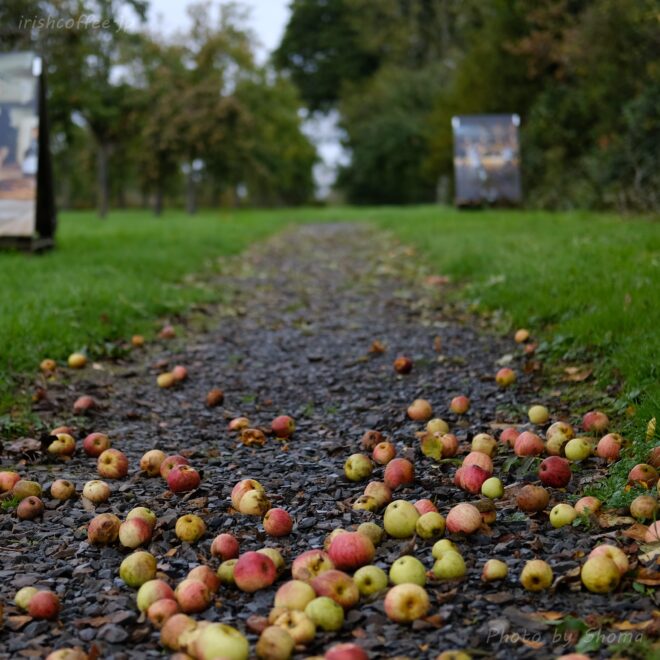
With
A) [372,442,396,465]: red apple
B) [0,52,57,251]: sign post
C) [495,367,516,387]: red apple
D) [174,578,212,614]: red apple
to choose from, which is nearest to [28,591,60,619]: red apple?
[174,578,212,614]: red apple

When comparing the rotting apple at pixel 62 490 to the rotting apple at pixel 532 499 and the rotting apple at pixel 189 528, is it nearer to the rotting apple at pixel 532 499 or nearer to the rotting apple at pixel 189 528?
the rotting apple at pixel 189 528

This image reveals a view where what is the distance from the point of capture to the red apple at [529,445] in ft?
13.3

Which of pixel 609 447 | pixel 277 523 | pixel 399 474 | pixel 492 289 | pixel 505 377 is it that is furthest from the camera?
pixel 492 289

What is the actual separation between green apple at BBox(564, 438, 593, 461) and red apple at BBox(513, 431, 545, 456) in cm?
14

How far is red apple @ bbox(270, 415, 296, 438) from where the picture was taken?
4703 millimetres

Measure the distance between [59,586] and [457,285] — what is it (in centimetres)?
754

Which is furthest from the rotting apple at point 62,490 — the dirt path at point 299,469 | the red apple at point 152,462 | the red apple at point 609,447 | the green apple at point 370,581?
the red apple at point 609,447

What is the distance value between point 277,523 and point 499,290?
5.34 meters

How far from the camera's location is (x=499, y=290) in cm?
812

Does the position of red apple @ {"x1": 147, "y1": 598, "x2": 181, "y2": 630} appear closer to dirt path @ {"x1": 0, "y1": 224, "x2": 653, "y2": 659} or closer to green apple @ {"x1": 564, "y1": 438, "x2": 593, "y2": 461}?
dirt path @ {"x1": 0, "y1": 224, "x2": 653, "y2": 659}

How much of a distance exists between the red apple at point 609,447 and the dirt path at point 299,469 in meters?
0.47

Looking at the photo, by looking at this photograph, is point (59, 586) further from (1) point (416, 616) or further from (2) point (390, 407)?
(2) point (390, 407)

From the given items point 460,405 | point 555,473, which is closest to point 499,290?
point 460,405

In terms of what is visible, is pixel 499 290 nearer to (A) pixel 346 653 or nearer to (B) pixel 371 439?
(B) pixel 371 439
